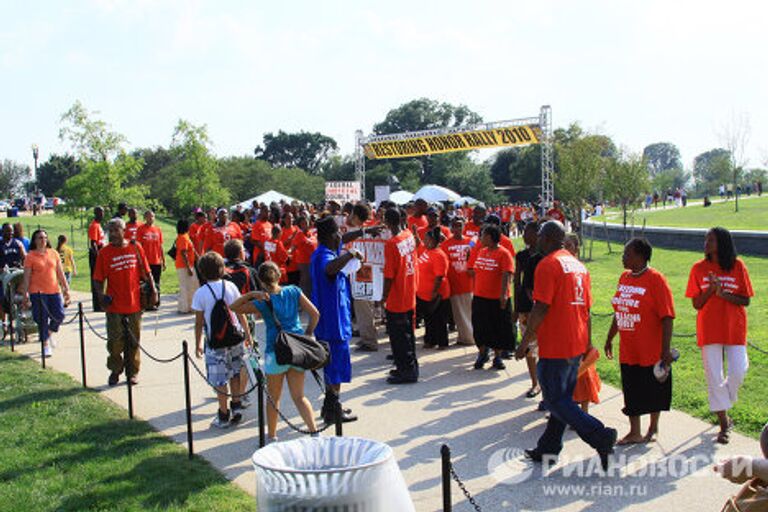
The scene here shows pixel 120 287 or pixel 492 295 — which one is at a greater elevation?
pixel 120 287

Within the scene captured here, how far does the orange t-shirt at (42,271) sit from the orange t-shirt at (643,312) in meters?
8.46

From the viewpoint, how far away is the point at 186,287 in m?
14.2

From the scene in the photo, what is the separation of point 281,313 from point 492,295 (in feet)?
11.3

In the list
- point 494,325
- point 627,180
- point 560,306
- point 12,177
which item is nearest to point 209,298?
point 560,306

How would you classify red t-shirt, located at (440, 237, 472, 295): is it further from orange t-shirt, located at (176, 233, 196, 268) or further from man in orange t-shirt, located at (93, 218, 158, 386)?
orange t-shirt, located at (176, 233, 196, 268)

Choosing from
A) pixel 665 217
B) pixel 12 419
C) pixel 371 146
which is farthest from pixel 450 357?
pixel 665 217

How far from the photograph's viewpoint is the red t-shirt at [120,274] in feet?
28.5

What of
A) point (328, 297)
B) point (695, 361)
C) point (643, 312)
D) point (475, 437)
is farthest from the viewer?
point (695, 361)

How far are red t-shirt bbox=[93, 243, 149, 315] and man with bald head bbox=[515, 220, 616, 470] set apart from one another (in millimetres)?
5126

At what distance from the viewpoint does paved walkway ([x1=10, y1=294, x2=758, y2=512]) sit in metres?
5.38

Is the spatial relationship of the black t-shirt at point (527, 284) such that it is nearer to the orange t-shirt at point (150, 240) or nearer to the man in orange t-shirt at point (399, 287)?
the man in orange t-shirt at point (399, 287)

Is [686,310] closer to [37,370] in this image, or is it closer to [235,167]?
[37,370]

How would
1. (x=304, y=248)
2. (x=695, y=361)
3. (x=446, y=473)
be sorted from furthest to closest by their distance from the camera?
1. (x=304, y=248)
2. (x=695, y=361)
3. (x=446, y=473)

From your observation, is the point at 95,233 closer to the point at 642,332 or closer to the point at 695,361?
the point at 695,361
